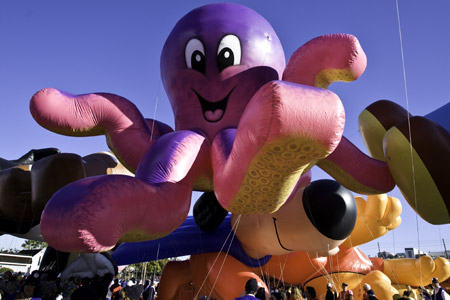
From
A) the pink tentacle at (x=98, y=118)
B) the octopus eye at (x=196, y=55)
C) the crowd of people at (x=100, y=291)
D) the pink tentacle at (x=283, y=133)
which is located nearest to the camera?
Result: the pink tentacle at (x=283, y=133)

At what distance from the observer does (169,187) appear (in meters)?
3.92

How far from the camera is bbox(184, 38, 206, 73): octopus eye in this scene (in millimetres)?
4977

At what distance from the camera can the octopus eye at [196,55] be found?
4977mm

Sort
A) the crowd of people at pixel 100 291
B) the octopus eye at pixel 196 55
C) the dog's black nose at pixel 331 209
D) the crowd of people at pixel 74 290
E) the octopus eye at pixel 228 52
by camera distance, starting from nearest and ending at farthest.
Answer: the crowd of people at pixel 100 291
the crowd of people at pixel 74 290
the octopus eye at pixel 228 52
the octopus eye at pixel 196 55
the dog's black nose at pixel 331 209

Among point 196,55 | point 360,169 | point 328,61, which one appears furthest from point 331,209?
point 196,55

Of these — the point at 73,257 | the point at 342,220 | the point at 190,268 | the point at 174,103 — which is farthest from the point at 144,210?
the point at 73,257

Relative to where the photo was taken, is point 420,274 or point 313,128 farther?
point 420,274

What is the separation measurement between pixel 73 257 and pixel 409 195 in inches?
296

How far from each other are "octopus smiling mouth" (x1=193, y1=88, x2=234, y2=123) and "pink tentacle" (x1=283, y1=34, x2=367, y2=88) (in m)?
0.99

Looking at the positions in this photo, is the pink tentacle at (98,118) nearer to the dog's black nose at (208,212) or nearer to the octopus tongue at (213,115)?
the octopus tongue at (213,115)

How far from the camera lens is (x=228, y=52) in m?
4.89

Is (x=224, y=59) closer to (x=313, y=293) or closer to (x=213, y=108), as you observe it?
(x=213, y=108)

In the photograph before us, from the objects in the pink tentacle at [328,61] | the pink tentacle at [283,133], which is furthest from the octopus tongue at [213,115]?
the pink tentacle at [283,133]

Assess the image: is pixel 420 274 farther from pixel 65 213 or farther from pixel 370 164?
pixel 65 213
